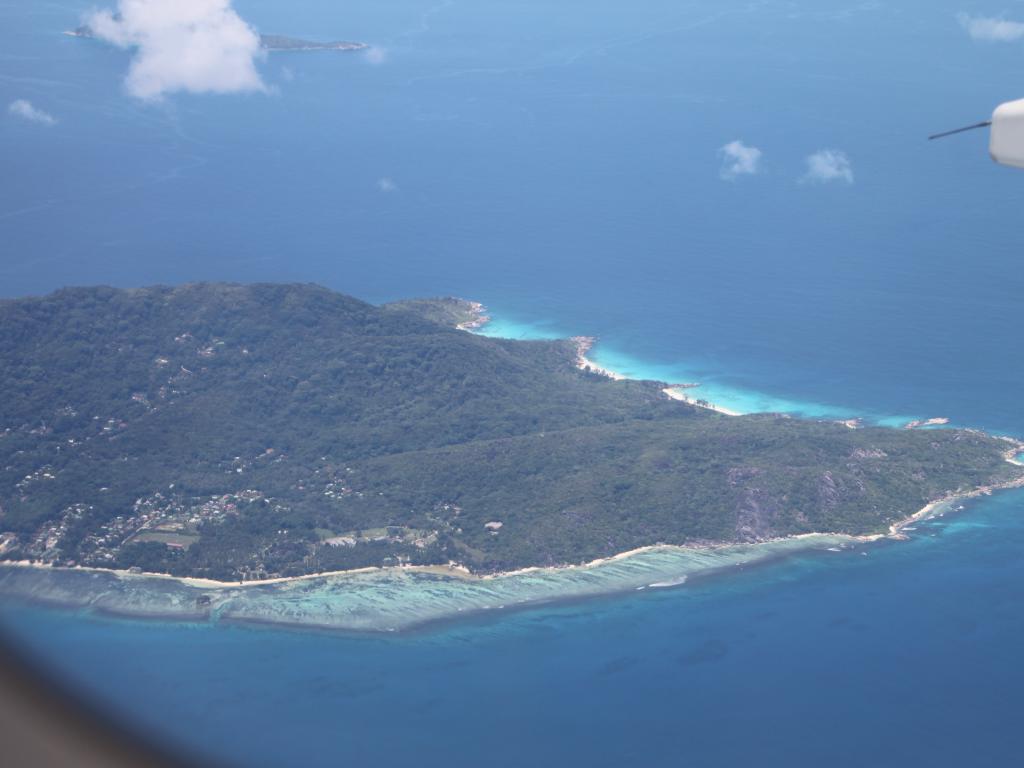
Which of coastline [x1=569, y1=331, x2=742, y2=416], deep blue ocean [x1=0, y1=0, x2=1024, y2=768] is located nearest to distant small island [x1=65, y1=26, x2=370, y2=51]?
deep blue ocean [x1=0, y1=0, x2=1024, y2=768]

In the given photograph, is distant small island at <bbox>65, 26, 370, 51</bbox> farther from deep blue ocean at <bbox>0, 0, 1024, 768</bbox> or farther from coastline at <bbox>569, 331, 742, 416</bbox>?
coastline at <bbox>569, 331, 742, 416</bbox>

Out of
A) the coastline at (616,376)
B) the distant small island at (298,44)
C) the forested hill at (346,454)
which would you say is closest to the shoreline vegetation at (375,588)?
the forested hill at (346,454)

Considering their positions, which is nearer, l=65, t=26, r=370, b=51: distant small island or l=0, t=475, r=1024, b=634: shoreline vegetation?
l=0, t=475, r=1024, b=634: shoreline vegetation

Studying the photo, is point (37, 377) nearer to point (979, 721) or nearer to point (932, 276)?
point (979, 721)

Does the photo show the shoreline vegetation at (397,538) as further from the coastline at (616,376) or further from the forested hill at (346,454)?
the coastline at (616,376)

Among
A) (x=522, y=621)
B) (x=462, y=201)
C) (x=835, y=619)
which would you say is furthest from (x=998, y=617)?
(x=462, y=201)
